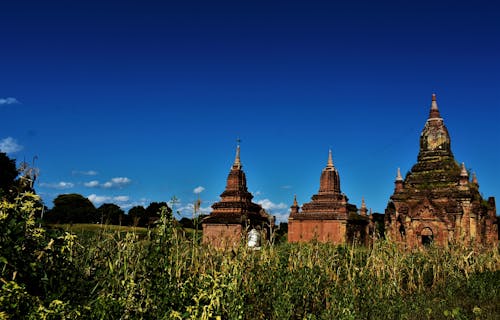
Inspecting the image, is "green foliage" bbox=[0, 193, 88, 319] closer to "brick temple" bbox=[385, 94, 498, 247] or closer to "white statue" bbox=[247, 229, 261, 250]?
"white statue" bbox=[247, 229, 261, 250]

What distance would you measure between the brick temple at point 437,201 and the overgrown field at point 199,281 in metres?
11.0

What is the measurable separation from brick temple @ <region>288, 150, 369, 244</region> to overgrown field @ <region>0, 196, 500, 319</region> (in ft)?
52.4

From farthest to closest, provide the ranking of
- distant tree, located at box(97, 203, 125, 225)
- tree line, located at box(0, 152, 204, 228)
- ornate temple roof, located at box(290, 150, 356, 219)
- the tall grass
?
ornate temple roof, located at box(290, 150, 356, 219) → tree line, located at box(0, 152, 204, 228) → distant tree, located at box(97, 203, 125, 225) → the tall grass

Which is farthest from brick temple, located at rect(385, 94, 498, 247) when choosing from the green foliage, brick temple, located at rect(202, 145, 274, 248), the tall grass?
the green foliage

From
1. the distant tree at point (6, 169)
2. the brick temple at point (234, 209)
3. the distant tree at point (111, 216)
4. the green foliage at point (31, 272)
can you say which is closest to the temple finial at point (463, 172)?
the brick temple at point (234, 209)

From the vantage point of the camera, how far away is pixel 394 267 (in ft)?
28.1

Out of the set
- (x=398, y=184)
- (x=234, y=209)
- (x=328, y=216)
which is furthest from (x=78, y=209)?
(x=398, y=184)

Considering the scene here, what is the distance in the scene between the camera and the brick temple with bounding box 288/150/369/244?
27281 millimetres

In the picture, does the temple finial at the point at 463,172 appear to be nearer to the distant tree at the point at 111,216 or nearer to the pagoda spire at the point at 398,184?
the pagoda spire at the point at 398,184

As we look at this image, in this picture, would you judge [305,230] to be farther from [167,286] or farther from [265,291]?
[167,286]

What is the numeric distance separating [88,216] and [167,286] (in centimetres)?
3367

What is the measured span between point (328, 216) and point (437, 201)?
287 inches

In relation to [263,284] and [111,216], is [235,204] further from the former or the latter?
[263,284]

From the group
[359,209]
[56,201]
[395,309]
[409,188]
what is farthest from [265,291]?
[56,201]
